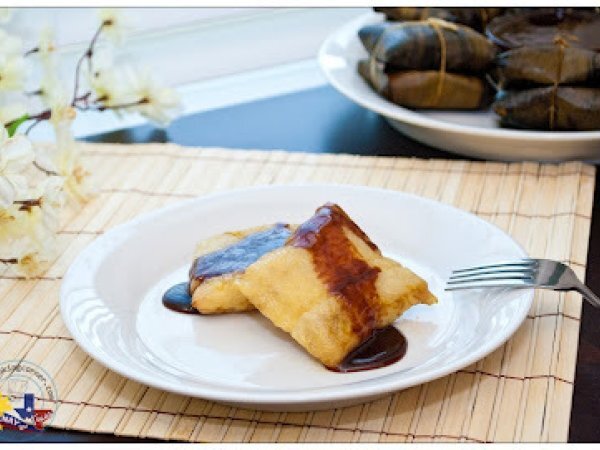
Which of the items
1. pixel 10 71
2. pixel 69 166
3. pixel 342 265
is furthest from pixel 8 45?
pixel 342 265

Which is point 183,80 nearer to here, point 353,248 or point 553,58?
point 553,58

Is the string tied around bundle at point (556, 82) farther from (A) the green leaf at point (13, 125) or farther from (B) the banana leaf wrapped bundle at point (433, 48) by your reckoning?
(A) the green leaf at point (13, 125)

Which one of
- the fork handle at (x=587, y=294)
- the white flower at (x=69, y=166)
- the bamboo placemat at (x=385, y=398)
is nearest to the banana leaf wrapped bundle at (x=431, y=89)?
the bamboo placemat at (x=385, y=398)

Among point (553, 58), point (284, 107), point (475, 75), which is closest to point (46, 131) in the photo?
point (284, 107)

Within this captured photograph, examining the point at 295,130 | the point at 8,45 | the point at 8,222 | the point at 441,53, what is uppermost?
the point at 8,45

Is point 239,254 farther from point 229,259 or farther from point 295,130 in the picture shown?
point 295,130

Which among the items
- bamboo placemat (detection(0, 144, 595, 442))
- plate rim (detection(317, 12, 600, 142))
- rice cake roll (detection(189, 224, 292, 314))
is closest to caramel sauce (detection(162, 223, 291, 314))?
rice cake roll (detection(189, 224, 292, 314))

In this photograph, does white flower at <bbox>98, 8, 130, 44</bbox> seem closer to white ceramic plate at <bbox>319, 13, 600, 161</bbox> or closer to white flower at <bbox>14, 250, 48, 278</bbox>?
white ceramic plate at <bbox>319, 13, 600, 161</bbox>

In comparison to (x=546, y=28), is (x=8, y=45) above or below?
above
